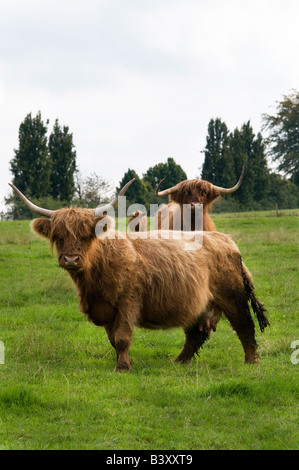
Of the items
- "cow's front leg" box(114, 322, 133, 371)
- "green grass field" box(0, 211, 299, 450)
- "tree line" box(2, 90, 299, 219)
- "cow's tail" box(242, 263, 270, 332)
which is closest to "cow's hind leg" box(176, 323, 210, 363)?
"green grass field" box(0, 211, 299, 450)

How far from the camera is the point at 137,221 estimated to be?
9.44 meters

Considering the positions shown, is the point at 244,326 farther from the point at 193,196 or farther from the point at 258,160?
the point at 258,160

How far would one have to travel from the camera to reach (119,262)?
548 centimetres

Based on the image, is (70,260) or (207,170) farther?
(207,170)

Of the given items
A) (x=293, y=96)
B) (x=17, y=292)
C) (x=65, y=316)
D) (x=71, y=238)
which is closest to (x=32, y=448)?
(x=71, y=238)

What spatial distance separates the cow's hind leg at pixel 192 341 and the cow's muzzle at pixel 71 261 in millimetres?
1652

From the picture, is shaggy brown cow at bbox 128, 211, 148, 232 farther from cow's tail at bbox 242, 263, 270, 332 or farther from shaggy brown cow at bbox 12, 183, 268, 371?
cow's tail at bbox 242, 263, 270, 332

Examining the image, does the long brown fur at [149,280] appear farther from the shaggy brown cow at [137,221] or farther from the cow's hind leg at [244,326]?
the shaggy brown cow at [137,221]

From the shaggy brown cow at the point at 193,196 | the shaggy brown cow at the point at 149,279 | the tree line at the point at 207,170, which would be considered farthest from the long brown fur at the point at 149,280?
the tree line at the point at 207,170

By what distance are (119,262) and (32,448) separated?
2.25m

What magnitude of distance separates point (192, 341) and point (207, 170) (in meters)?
34.5

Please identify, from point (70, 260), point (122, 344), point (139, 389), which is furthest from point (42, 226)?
point (139, 389)

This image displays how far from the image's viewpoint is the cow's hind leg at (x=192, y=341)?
19.8 feet
